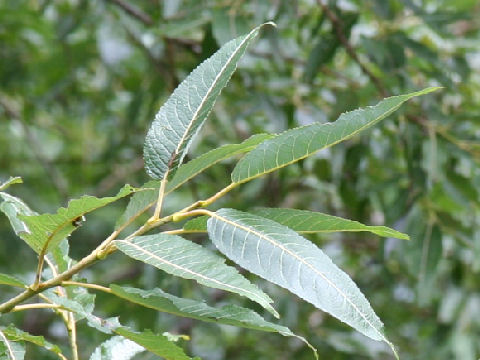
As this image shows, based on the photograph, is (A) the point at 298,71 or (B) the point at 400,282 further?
(B) the point at 400,282

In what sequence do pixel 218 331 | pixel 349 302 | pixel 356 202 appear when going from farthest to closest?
pixel 218 331, pixel 356 202, pixel 349 302

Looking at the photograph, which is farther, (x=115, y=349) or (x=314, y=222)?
(x=115, y=349)

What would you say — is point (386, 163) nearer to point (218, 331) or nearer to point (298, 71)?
point (298, 71)

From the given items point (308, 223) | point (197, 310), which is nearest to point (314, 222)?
point (308, 223)

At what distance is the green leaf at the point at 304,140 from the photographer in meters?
0.53

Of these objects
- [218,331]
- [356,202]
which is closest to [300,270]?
[356,202]

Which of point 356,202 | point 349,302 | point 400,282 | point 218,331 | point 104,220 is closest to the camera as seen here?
point 349,302

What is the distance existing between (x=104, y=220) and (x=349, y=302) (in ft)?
5.39

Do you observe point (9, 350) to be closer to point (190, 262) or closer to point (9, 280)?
point (9, 280)

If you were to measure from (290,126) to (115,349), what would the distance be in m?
→ 0.89

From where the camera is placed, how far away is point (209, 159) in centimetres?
58

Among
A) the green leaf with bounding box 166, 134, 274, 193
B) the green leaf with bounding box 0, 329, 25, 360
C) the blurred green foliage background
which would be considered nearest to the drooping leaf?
the green leaf with bounding box 166, 134, 274, 193

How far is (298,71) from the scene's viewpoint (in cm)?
166

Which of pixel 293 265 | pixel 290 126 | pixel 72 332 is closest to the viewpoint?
pixel 293 265
